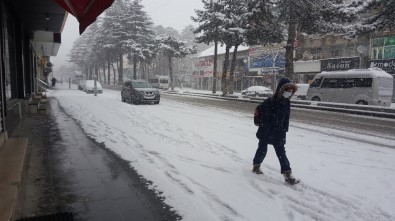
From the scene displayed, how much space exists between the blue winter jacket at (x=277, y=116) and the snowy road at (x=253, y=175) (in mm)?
772

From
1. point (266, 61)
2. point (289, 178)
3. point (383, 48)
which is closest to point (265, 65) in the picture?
point (266, 61)

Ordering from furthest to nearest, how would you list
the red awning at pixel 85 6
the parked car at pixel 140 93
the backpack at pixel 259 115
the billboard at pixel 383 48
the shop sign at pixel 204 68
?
1. the shop sign at pixel 204 68
2. the billboard at pixel 383 48
3. the parked car at pixel 140 93
4. the backpack at pixel 259 115
5. the red awning at pixel 85 6

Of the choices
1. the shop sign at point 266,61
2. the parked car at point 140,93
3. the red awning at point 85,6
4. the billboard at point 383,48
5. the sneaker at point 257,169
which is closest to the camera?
the red awning at point 85,6

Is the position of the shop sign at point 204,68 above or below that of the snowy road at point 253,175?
above

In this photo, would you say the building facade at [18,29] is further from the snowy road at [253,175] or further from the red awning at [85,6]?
the red awning at [85,6]

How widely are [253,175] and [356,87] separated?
17366mm

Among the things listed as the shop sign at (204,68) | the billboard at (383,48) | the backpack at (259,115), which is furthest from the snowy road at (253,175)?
the shop sign at (204,68)

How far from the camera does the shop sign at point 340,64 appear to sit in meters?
32.8

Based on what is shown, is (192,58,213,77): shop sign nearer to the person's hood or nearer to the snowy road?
the snowy road

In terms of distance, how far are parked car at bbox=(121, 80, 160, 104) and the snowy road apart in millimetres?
9698

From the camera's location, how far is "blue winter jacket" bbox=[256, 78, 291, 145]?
5664 millimetres

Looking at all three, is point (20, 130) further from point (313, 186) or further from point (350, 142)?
point (350, 142)

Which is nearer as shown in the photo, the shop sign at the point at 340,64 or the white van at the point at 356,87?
the white van at the point at 356,87

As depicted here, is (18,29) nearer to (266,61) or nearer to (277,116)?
(277,116)
